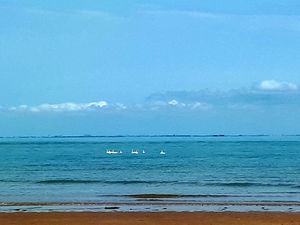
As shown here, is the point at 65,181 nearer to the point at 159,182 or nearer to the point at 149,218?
the point at 159,182

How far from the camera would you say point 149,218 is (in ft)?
80.1

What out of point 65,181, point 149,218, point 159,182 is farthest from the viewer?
→ point 65,181

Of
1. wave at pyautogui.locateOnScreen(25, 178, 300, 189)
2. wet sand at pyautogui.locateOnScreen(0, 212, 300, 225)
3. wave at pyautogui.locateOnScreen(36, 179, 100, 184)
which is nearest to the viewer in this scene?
wet sand at pyautogui.locateOnScreen(0, 212, 300, 225)

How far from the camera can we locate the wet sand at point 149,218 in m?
23.1

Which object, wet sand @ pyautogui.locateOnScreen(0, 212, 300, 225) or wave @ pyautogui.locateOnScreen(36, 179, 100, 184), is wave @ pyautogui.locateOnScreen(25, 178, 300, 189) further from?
wet sand @ pyautogui.locateOnScreen(0, 212, 300, 225)

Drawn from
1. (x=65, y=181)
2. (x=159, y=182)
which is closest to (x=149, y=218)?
(x=159, y=182)

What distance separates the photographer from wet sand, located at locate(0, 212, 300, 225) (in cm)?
2309

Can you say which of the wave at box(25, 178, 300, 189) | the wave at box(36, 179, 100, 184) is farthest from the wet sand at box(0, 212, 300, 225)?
the wave at box(36, 179, 100, 184)

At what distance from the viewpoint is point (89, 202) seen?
3092 cm

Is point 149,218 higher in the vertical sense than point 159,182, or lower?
lower

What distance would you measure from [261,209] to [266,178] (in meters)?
22.5

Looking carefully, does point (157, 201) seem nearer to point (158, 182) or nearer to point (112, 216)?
point (112, 216)

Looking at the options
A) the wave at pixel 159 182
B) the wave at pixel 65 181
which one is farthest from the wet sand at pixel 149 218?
the wave at pixel 65 181

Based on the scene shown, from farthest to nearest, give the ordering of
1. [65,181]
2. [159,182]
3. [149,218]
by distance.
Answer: [65,181]
[159,182]
[149,218]
